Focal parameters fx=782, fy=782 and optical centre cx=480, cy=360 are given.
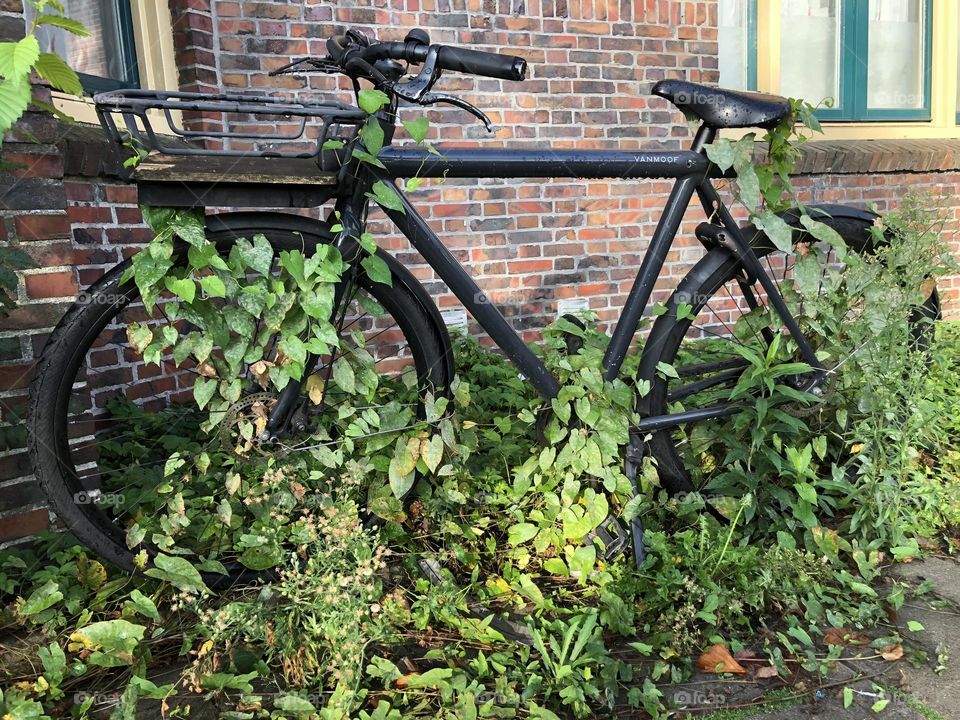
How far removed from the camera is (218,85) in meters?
3.62

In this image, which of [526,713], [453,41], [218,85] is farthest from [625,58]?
[526,713]

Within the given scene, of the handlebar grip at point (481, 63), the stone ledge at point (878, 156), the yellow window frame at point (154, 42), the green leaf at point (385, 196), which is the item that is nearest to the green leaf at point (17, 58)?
the green leaf at point (385, 196)

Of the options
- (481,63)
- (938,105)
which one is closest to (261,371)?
(481,63)

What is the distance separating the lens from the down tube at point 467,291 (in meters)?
2.11

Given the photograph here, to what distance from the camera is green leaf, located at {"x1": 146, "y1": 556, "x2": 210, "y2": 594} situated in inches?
77.7

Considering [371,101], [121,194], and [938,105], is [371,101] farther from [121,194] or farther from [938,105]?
[938,105]

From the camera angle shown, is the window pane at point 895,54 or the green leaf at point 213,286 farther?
the window pane at point 895,54

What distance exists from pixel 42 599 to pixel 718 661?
171cm

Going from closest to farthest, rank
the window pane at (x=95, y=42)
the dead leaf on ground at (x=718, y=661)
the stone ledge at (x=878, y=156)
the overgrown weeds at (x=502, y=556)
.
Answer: the overgrown weeds at (x=502, y=556), the dead leaf on ground at (x=718, y=661), the window pane at (x=95, y=42), the stone ledge at (x=878, y=156)

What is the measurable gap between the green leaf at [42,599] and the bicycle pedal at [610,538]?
1432 millimetres

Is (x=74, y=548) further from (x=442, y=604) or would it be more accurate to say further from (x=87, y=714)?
(x=442, y=604)

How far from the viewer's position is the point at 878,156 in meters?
5.43

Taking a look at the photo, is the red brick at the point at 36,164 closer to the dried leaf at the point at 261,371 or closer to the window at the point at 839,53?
the dried leaf at the point at 261,371

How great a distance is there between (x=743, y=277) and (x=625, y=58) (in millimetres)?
2591
